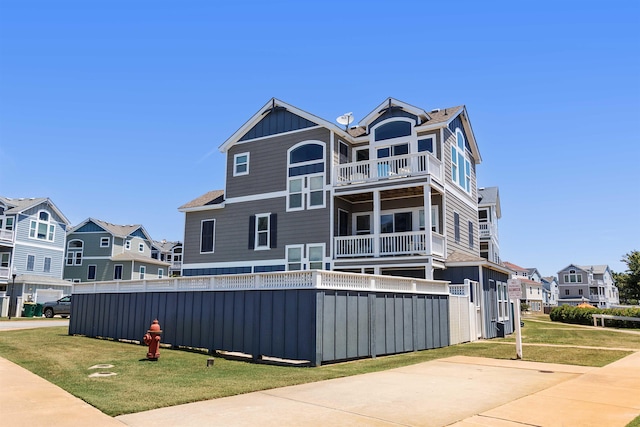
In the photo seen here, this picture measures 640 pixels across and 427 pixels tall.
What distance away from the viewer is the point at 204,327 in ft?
49.6

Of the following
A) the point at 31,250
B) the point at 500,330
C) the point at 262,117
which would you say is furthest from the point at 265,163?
the point at 31,250

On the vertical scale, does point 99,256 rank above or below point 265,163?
below

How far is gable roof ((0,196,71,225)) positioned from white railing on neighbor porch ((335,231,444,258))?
1345 inches

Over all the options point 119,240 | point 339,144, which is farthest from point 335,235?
point 119,240

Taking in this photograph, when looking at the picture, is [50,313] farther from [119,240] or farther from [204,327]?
[204,327]

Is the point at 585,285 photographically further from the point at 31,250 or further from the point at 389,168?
the point at 31,250

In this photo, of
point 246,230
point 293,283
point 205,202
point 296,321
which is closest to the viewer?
point 296,321

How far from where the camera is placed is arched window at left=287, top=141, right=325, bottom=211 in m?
23.8

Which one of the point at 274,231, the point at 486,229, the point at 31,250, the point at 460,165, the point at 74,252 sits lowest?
the point at 274,231

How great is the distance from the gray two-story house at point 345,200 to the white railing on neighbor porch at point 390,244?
1.9 inches

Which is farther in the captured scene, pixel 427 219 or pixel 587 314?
pixel 587 314

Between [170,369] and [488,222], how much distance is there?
31604 mm

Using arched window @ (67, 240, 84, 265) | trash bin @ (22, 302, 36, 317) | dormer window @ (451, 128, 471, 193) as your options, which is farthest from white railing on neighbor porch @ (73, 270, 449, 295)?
arched window @ (67, 240, 84, 265)

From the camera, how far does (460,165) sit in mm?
25797
